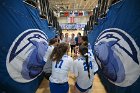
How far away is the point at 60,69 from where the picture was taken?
3.22m

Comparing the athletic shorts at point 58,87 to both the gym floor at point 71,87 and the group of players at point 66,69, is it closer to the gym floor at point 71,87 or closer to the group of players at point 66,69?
the group of players at point 66,69

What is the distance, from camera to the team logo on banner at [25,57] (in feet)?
11.2

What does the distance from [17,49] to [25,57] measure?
0.46 meters

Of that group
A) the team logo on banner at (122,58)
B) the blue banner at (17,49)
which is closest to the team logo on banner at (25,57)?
the blue banner at (17,49)

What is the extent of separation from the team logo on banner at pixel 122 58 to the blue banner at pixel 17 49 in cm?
184

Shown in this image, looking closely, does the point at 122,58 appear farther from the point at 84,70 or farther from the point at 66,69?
the point at 66,69

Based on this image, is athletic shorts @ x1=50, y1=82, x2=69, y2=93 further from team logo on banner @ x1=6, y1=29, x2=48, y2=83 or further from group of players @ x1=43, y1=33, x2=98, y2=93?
team logo on banner @ x1=6, y1=29, x2=48, y2=83

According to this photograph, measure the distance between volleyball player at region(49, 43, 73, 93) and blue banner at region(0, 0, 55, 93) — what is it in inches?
28.9

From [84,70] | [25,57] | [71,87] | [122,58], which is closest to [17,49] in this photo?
[25,57]

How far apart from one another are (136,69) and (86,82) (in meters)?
0.90

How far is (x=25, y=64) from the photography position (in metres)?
3.97

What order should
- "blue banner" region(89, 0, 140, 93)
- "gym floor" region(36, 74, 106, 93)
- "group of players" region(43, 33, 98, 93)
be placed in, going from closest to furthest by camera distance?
"blue banner" region(89, 0, 140, 93)
"group of players" region(43, 33, 98, 93)
"gym floor" region(36, 74, 106, 93)

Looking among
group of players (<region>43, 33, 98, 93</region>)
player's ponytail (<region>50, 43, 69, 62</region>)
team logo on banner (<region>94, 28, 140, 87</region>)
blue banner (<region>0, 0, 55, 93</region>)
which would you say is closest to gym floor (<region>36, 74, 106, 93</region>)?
blue banner (<region>0, 0, 55, 93</region>)

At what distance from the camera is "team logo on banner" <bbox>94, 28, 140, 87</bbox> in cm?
316
